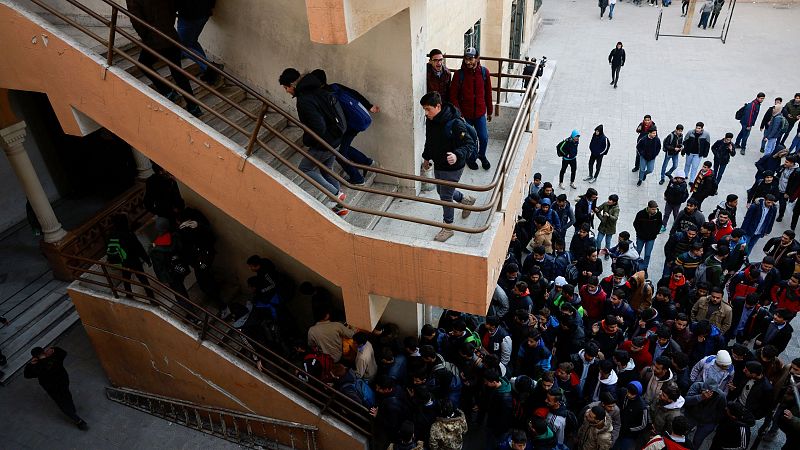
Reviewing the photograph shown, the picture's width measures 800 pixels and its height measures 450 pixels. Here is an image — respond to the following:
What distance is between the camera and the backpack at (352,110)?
6.41 metres

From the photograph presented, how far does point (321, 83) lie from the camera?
6.09 meters

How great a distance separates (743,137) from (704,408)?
1109cm

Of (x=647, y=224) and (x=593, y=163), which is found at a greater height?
(x=647, y=224)

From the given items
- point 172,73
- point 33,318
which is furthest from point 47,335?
point 172,73

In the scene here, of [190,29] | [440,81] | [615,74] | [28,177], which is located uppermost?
[190,29]

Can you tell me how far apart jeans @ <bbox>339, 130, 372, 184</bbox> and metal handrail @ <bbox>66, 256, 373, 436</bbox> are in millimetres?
2627

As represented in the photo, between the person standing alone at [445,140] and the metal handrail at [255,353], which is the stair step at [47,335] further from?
the person standing alone at [445,140]

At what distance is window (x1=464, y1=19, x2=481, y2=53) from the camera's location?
37.0ft

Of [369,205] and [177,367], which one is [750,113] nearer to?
[369,205]

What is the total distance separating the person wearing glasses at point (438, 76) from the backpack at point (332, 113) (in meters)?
1.40

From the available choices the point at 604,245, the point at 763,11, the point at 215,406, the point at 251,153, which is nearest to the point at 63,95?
the point at 251,153

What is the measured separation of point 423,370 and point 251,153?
336 centimetres

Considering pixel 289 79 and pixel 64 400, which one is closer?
pixel 289 79

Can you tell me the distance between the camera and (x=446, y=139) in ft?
20.4
